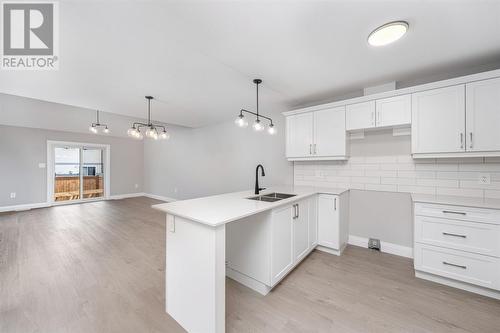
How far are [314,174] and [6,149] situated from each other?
8.17 m

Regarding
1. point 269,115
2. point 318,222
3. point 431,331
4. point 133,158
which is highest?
point 269,115

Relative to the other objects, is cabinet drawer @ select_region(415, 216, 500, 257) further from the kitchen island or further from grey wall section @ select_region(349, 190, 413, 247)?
the kitchen island

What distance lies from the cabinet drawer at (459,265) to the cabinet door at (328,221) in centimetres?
92

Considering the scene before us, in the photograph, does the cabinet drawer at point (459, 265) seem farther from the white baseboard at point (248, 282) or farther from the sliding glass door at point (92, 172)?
the sliding glass door at point (92, 172)

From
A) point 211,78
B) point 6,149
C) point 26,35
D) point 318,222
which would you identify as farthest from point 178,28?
point 6,149

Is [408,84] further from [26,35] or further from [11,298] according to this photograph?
[11,298]

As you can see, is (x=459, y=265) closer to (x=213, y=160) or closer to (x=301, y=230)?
(x=301, y=230)

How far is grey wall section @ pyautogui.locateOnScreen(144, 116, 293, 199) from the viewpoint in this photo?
4344 mm

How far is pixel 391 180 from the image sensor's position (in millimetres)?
2986

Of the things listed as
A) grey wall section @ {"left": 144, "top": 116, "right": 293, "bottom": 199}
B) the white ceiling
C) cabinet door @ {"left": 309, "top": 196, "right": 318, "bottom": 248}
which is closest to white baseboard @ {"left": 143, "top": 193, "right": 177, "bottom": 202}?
grey wall section @ {"left": 144, "top": 116, "right": 293, "bottom": 199}

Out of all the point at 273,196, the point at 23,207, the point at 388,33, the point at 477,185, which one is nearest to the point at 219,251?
the point at 273,196

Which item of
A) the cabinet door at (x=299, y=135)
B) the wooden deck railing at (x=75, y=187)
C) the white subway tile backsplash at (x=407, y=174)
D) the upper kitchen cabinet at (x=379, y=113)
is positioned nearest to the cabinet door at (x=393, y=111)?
the upper kitchen cabinet at (x=379, y=113)

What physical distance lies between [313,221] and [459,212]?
5.18 ft

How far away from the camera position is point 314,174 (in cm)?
371
